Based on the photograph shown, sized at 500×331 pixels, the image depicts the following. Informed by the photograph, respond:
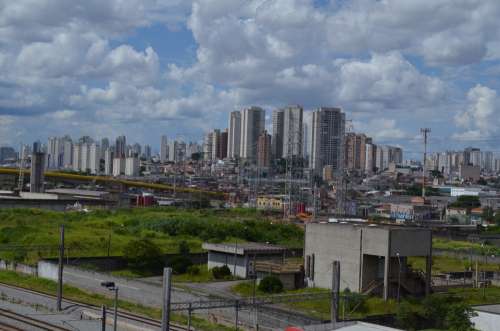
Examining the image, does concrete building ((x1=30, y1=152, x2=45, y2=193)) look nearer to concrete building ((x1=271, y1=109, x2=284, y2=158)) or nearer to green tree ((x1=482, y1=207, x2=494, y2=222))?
green tree ((x1=482, y1=207, x2=494, y2=222))

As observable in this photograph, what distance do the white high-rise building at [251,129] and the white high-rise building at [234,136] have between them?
148cm

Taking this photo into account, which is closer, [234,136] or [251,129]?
[251,129]

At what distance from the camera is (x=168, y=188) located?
389 feet

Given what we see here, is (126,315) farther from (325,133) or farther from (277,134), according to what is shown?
(277,134)

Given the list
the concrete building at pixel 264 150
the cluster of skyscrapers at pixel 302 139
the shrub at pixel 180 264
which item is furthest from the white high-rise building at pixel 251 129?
the shrub at pixel 180 264

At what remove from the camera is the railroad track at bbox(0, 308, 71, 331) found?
1975 centimetres

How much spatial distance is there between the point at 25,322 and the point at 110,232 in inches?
938

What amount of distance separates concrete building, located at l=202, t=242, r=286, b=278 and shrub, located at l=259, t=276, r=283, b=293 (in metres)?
2.64

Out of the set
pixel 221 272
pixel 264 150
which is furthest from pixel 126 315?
pixel 264 150

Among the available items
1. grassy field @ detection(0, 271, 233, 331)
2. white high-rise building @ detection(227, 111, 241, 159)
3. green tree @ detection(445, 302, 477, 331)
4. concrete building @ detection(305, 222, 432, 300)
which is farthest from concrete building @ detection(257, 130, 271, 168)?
green tree @ detection(445, 302, 477, 331)

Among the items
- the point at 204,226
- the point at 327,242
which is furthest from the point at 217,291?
the point at 204,226

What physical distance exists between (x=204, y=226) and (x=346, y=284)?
2092 centimetres

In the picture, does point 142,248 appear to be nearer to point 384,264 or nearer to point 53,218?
point 384,264

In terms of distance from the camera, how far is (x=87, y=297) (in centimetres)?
2612
